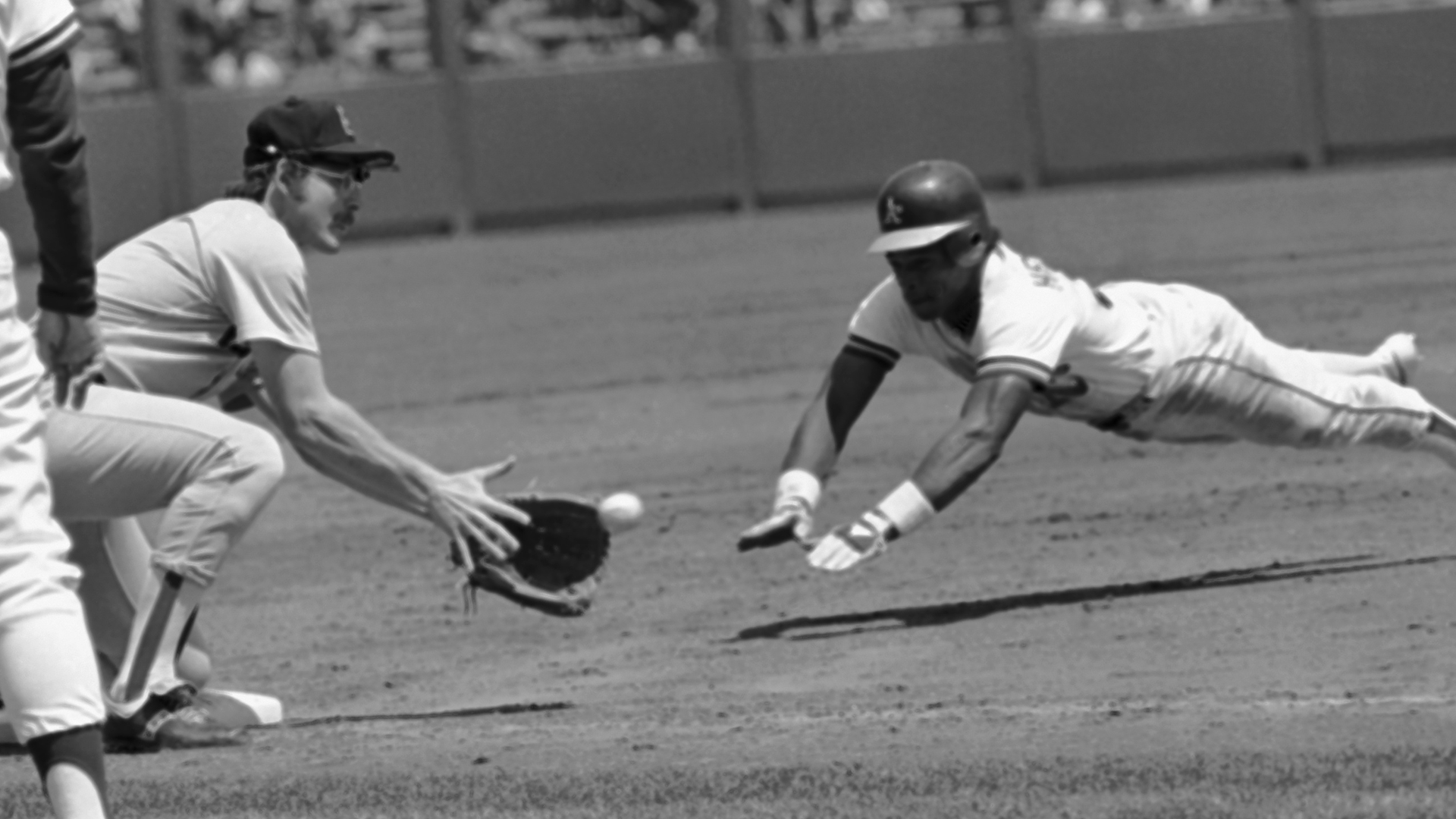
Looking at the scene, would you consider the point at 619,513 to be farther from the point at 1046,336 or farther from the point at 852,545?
the point at 1046,336

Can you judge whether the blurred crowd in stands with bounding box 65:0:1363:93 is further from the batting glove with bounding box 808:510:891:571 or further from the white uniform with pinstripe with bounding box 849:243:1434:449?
the batting glove with bounding box 808:510:891:571

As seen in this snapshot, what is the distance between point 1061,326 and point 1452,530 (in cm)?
163

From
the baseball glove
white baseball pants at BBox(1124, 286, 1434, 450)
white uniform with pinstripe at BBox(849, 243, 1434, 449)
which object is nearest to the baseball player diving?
the baseball glove

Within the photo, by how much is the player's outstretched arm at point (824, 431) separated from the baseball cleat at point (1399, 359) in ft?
5.51

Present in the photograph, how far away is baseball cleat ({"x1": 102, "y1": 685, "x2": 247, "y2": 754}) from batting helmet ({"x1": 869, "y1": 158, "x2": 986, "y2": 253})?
2.12 meters

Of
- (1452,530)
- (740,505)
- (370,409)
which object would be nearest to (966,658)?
(1452,530)

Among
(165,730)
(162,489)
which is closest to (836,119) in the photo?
(165,730)

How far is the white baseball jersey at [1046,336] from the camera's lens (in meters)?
6.30

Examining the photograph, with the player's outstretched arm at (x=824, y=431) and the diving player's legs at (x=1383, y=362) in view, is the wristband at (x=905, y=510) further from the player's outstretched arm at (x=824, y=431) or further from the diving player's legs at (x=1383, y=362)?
the diving player's legs at (x=1383, y=362)

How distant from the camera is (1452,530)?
717 centimetres

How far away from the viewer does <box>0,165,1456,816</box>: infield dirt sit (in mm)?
5172

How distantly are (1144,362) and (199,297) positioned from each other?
8.69ft

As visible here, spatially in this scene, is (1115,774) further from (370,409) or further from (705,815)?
(370,409)

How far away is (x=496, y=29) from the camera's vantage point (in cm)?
2105
